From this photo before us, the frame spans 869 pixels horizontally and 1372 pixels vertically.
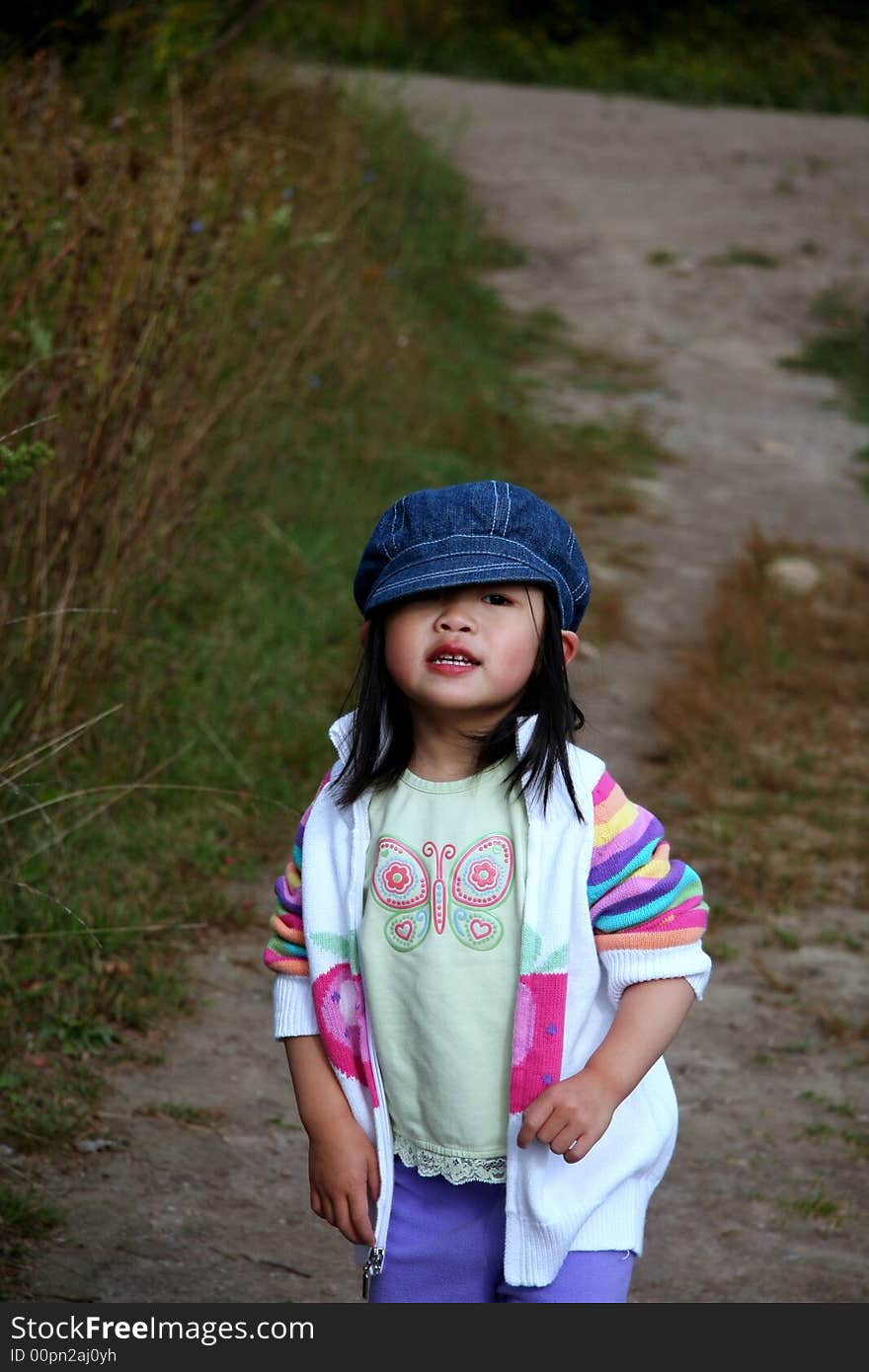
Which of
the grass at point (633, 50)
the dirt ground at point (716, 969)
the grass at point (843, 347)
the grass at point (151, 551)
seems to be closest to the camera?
the dirt ground at point (716, 969)

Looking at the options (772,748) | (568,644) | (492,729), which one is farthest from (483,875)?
(772,748)

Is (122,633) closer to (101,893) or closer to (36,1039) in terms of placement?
(101,893)

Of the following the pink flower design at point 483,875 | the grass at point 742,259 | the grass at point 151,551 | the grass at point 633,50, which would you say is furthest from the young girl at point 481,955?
the grass at point 633,50

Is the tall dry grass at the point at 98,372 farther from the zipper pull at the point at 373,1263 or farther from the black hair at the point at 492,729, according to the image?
the zipper pull at the point at 373,1263

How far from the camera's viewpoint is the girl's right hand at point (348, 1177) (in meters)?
1.77

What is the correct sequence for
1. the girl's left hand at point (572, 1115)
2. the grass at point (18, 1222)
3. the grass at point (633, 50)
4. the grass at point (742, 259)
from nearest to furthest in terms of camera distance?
1. the girl's left hand at point (572, 1115)
2. the grass at point (18, 1222)
3. the grass at point (742, 259)
4. the grass at point (633, 50)

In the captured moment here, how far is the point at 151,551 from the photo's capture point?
4.01 metres

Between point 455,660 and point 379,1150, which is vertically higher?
point 455,660

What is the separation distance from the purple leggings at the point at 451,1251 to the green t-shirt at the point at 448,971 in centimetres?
4

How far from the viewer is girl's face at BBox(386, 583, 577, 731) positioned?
180 cm

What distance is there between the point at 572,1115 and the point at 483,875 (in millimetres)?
267

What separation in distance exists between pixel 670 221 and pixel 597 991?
1095cm

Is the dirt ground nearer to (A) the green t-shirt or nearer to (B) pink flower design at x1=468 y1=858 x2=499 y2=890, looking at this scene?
(A) the green t-shirt

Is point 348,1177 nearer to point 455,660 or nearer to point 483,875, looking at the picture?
point 483,875
